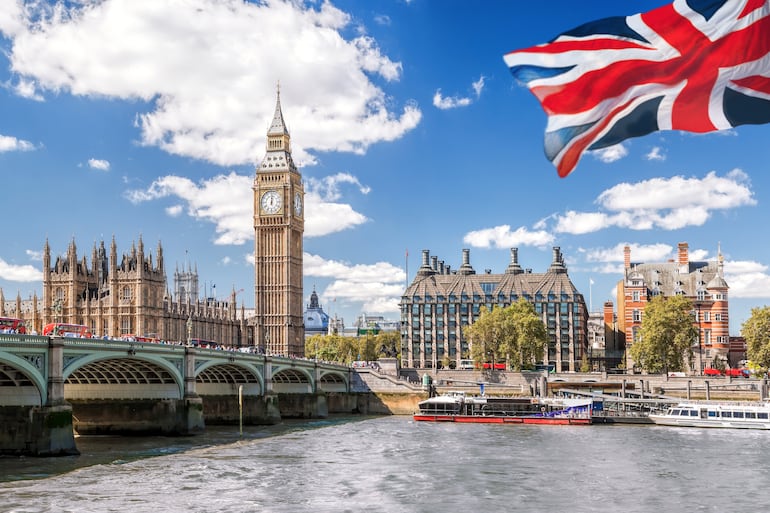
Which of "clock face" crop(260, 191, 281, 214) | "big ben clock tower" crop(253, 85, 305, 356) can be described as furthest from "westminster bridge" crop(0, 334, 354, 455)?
"clock face" crop(260, 191, 281, 214)

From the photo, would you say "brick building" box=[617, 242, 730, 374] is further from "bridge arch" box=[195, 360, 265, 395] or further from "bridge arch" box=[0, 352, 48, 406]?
"bridge arch" box=[0, 352, 48, 406]

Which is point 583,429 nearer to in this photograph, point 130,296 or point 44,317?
point 130,296

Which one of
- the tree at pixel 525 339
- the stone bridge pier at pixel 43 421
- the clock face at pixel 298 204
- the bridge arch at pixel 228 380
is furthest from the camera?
the clock face at pixel 298 204

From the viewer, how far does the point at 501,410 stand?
3312 inches

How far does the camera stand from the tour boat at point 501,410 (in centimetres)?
8081

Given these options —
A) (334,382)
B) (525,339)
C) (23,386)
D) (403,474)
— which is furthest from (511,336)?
(23,386)

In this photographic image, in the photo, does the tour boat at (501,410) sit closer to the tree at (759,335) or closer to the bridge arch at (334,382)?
the bridge arch at (334,382)

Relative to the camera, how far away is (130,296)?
418ft

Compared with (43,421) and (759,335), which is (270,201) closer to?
(759,335)

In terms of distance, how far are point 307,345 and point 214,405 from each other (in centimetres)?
10756

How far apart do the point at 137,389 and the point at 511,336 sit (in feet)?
200

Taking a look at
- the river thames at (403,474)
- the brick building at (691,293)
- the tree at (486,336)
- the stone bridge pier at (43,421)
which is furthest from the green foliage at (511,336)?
the stone bridge pier at (43,421)

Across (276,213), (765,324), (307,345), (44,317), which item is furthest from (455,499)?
(307,345)

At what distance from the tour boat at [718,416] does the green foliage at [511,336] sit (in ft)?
129
